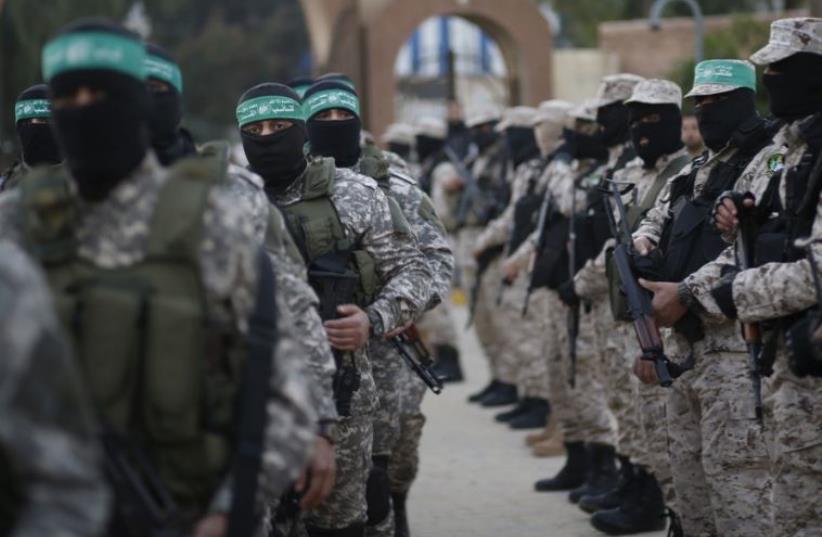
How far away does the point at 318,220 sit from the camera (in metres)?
6.30

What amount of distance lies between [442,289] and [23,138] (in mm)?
2150

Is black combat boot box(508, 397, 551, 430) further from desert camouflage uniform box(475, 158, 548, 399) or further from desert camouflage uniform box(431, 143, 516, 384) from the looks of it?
desert camouflage uniform box(431, 143, 516, 384)

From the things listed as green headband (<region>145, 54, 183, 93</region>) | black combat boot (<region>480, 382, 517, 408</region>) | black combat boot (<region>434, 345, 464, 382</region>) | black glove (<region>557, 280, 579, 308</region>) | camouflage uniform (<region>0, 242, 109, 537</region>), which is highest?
green headband (<region>145, 54, 183, 93</region>)

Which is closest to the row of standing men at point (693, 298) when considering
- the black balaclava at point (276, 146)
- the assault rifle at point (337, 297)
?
the assault rifle at point (337, 297)

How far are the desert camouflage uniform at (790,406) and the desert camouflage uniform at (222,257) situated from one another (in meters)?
2.01

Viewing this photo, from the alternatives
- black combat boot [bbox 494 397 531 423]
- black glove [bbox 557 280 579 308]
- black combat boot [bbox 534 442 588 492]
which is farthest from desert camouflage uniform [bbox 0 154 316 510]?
black combat boot [bbox 494 397 531 423]

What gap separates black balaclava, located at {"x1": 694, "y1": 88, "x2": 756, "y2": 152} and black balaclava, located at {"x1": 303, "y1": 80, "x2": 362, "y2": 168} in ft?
5.39

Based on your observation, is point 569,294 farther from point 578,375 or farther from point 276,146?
point 276,146

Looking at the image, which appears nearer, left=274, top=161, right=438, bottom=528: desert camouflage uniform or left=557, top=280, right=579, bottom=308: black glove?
left=274, top=161, right=438, bottom=528: desert camouflage uniform

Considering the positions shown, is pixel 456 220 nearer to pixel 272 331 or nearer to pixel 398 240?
pixel 398 240

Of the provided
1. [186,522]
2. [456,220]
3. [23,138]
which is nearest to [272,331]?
[186,522]

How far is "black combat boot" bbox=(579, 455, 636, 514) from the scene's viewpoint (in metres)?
8.62

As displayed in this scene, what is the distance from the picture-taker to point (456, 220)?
1513 centimetres

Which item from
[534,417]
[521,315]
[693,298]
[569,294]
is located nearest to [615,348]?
[569,294]
